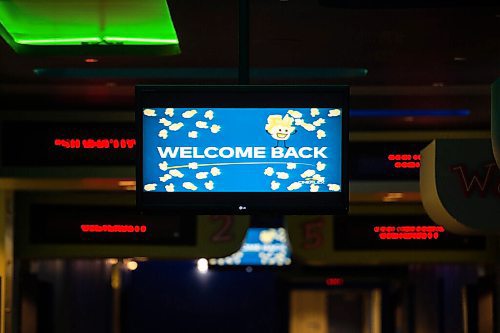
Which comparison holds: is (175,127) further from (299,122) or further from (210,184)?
(299,122)

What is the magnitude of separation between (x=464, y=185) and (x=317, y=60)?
1209mm

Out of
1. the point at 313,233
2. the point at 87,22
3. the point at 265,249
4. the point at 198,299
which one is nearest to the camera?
the point at 87,22

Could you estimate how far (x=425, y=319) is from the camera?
1410 cm

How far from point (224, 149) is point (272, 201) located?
0.31 m

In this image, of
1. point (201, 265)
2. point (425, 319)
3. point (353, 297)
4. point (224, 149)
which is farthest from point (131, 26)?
point (353, 297)

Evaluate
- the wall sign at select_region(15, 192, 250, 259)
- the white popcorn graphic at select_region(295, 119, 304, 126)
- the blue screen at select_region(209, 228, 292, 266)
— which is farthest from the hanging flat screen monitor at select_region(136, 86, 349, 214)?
the blue screen at select_region(209, 228, 292, 266)

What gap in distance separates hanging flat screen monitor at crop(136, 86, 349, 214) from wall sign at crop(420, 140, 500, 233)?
4.56 ft

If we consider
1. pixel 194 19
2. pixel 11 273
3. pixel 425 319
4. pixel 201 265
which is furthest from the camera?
pixel 201 265

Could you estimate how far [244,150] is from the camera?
5309 mm

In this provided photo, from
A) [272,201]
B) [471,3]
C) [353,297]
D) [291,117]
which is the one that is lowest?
[353,297]

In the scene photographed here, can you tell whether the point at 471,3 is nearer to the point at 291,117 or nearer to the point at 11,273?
the point at 291,117

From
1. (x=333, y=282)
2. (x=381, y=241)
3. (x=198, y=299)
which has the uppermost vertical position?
(x=381, y=241)

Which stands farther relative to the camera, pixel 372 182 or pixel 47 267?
pixel 47 267

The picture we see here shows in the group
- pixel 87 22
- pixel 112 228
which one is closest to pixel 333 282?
pixel 112 228
